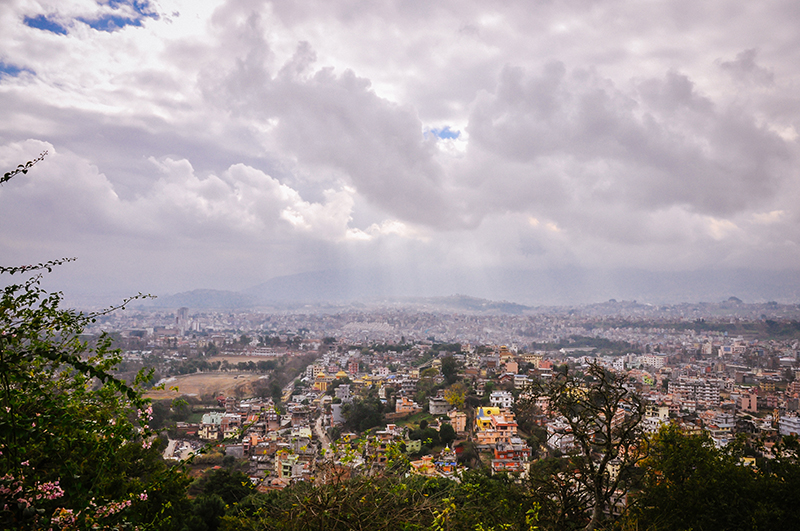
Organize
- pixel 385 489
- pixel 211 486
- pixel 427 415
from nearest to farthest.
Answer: pixel 385 489, pixel 211 486, pixel 427 415

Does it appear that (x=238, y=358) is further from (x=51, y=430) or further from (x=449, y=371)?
(x=51, y=430)

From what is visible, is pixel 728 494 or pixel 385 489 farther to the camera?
pixel 728 494

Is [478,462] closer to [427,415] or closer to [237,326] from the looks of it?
[427,415]

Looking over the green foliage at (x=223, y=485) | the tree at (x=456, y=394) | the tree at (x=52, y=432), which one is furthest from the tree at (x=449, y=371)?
the tree at (x=52, y=432)

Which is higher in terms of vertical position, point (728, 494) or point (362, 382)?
point (728, 494)

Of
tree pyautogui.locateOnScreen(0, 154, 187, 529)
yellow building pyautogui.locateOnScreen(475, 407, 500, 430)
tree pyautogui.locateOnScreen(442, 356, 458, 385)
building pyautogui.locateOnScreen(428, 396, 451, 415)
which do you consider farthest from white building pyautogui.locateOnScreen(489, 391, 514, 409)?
tree pyautogui.locateOnScreen(0, 154, 187, 529)

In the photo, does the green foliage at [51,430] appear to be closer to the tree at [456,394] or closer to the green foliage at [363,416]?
the green foliage at [363,416]

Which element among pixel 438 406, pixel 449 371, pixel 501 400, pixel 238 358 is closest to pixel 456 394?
pixel 438 406

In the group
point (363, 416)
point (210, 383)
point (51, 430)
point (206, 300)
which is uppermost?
point (51, 430)

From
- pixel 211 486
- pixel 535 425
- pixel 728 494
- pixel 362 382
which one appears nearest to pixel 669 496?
pixel 728 494
